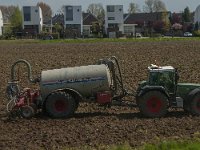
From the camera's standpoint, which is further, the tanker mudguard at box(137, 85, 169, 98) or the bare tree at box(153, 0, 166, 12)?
the bare tree at box(153, 0, 166, 12)

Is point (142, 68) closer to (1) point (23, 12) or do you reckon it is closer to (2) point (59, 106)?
(2) point (59, 106)

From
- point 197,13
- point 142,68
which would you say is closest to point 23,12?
point 197,13

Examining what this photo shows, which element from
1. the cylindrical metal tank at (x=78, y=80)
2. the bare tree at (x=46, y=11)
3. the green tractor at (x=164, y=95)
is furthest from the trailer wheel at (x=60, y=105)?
the bare tree at (x=46, y=11)

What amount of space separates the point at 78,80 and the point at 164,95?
2.52 m

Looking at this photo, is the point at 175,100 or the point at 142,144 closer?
the point at 142,144

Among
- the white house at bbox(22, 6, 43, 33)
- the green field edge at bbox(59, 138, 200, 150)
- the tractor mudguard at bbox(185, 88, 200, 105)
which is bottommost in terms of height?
the green field edge at bbox(59, 138, 200, 150)

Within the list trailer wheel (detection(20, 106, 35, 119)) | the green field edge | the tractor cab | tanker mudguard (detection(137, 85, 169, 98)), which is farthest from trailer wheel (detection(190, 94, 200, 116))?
trailer wheel (detection(20, 106, 35, 119))

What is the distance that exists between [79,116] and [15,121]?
192cm

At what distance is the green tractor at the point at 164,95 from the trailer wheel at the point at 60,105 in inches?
77.6

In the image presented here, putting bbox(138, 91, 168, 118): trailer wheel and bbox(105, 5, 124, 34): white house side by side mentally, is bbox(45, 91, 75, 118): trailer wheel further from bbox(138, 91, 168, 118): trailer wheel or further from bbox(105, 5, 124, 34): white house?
bbox(105, 5, 124, 34): white house

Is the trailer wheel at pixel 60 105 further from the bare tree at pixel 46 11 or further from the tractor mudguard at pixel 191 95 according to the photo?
the bare tree at pixel 46 11

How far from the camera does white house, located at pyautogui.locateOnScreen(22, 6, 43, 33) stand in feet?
410

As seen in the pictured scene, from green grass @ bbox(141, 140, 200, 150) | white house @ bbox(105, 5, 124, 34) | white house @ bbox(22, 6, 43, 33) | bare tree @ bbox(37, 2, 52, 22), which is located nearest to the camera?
green grass @ bbox(141, 140, 200, 150)

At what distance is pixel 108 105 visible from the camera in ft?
46.3
